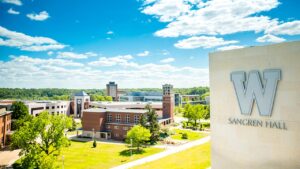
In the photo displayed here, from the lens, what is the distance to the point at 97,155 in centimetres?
5178

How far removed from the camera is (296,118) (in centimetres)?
1772

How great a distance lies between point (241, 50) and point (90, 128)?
59746 millimetres

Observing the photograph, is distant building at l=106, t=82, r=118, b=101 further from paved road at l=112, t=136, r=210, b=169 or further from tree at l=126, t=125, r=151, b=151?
tree at l=126, t=125, r=151, b=151

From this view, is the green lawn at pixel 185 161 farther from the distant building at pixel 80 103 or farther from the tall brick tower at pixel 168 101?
the distant building at pixel 80 103

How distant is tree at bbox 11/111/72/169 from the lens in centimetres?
3591

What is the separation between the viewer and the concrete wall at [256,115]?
17.9 metres

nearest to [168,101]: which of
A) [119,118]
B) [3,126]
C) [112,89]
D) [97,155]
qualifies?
[119,118]

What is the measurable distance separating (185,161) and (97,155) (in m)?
19.2

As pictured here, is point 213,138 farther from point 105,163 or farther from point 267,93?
point 105,163

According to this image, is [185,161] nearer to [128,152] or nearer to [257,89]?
[128,152]

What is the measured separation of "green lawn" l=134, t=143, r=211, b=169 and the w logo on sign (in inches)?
920

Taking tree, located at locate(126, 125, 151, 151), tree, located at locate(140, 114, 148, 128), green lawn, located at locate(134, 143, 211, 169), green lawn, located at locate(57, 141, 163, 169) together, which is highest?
tree, located at locate(140, 114, 148, 128)

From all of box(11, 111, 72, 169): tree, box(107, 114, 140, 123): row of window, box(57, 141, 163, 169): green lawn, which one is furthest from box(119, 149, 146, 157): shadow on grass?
box(107, 114, 140, 123): row of window

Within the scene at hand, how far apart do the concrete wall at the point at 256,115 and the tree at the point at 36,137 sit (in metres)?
25.9
